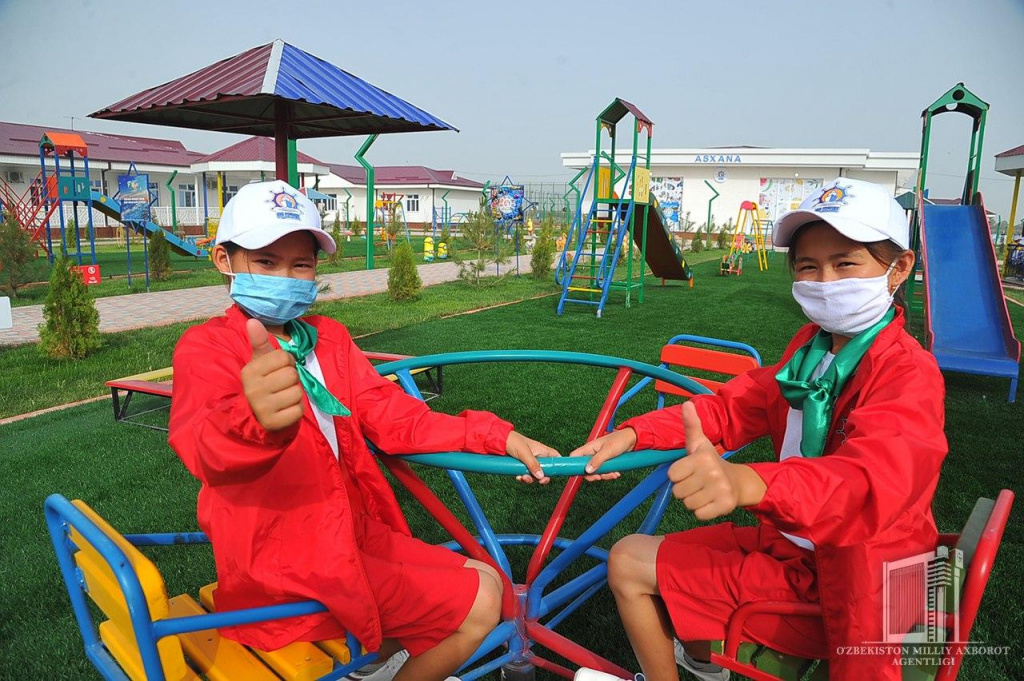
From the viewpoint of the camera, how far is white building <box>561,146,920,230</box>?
37719 mm

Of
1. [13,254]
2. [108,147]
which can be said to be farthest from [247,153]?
[13,254]

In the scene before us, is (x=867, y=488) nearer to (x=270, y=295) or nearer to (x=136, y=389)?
(x=270, y=295)

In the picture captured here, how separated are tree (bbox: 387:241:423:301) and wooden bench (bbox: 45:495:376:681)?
33.1 feet

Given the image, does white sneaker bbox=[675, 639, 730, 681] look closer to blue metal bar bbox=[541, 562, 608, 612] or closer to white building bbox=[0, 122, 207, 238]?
blue metal bar bbox=[541, 562, 608, 612]

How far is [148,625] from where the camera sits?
1318mm

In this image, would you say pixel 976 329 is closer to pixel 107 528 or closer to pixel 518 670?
pixel 518 670

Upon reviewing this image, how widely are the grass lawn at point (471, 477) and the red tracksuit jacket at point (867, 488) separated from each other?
1.22 metres

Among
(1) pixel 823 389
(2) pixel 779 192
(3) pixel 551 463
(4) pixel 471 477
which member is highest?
(2) pixel 779 192

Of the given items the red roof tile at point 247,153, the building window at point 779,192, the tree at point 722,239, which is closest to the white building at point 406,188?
the red roof tile at point 247,153

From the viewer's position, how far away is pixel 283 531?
162 cm

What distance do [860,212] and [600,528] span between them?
106 centimetres

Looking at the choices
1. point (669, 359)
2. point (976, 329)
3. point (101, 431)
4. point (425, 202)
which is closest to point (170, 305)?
point (101, 431)

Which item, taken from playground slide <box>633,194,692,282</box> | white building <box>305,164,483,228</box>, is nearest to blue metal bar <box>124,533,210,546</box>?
playground slide <box>633,194,692,282</box>

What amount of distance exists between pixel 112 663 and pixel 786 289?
47.7 ft
